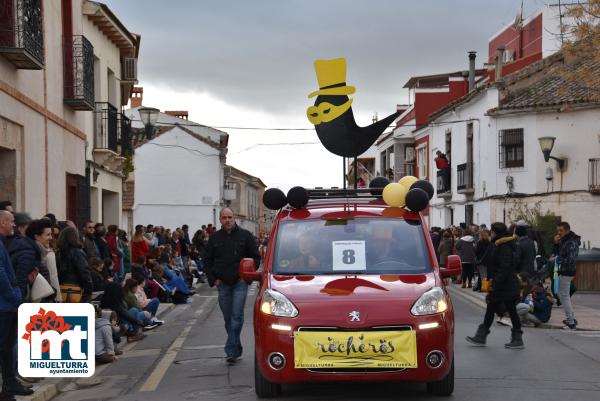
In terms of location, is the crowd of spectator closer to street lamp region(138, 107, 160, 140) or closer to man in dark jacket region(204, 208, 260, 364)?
man in dark jacket region(204, 208, 260, 364)

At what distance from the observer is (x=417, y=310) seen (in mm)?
8594

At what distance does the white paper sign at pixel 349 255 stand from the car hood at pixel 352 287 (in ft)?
0.73

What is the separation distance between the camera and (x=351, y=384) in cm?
981

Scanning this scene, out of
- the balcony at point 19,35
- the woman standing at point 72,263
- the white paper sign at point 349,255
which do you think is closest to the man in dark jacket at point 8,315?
the woman standing at point 72,263

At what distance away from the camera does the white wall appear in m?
63.7

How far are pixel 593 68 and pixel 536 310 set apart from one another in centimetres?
703

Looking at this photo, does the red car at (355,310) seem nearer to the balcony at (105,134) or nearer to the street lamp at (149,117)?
the street lamp at (149,117)

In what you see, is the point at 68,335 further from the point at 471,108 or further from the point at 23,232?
the point at 471,108

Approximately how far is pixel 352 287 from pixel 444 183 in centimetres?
3664

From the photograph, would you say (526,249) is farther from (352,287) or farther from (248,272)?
(352,287)

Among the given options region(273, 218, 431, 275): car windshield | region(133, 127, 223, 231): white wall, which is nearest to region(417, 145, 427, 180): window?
region(133, 127, 223, 231): white wall

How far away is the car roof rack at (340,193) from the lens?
36.2ft

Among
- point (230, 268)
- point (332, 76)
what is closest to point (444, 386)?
point (230, 268)

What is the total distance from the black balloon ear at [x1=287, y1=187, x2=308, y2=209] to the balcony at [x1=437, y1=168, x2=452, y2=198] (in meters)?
34.6
